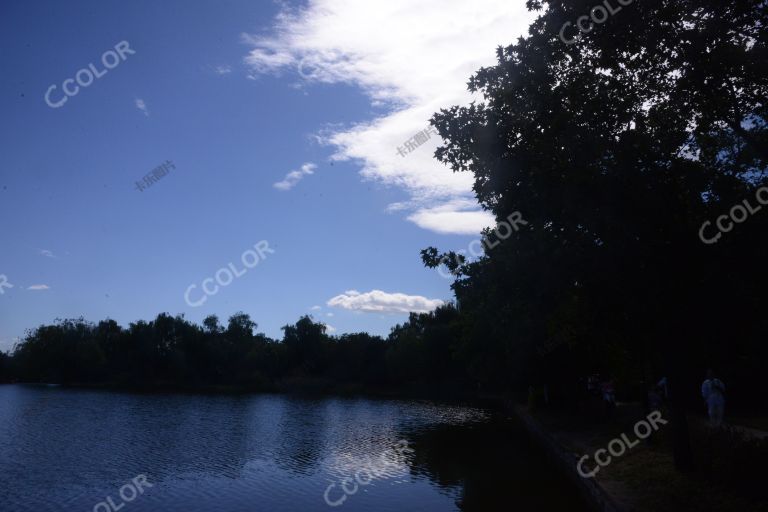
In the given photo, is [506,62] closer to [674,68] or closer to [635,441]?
[674,68]

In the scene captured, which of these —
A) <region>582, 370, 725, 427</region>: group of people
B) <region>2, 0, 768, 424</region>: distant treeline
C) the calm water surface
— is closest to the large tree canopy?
<region>2, 0, 768, 424</region>: distant treeline

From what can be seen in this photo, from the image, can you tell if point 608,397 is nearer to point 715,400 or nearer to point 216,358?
point 715,400

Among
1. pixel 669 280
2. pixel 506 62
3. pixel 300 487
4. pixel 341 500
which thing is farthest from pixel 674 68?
pixel 300 487

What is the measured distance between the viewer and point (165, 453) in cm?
2639

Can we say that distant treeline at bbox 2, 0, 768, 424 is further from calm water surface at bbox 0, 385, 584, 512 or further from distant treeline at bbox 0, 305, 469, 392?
distant treeline at bbox 0, 305, 469, 392

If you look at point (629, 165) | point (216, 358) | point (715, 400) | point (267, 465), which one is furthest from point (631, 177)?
point (216, 358)

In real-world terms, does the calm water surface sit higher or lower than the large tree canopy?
lower

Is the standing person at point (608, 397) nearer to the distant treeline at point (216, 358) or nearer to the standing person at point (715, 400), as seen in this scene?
the standing person at point (715, 400)

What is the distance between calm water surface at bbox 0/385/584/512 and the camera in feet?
57.5

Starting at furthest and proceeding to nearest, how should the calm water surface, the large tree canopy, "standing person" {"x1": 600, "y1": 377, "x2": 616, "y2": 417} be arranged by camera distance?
"standing person" {"x1": 600, "y1": 377, "x2": 616, "y2": 417} < the calm water surface < the large tree canopy

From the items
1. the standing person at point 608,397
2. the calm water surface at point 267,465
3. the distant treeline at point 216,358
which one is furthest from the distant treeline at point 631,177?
the distant treeline at point 216,358

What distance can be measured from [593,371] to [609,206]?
2237 centimetres

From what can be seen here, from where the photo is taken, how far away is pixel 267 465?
78.0ft

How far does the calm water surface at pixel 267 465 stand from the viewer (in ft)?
57.5
